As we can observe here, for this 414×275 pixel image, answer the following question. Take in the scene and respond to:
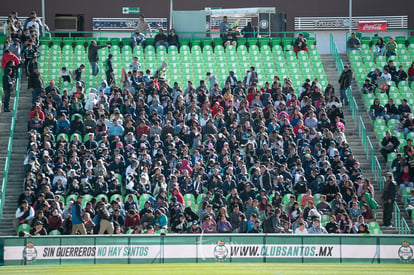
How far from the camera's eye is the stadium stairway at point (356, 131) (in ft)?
99.9

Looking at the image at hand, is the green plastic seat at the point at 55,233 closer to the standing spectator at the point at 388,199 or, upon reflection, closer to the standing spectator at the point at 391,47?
the standing spectator at the point at 388,199

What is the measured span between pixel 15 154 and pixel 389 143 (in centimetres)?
1207

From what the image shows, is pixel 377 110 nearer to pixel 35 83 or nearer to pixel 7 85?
pixel 35 83

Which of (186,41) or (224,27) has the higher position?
(224,27)

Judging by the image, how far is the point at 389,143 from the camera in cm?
3083

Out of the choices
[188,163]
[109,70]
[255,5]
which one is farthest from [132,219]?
[255,5]

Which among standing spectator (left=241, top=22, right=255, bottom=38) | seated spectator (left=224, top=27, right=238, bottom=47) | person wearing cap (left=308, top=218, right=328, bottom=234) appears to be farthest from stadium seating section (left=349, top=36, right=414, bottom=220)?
person wearing cap (left=308, top=218, right=328, bottom=234)

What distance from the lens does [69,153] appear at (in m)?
→ 28.2

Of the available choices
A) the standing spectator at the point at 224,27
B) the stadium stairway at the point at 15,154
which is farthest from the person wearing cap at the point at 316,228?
the standing spectator at the point at 224,27

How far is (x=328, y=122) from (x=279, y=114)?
1.61m

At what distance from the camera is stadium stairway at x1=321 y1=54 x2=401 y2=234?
30.5 metres

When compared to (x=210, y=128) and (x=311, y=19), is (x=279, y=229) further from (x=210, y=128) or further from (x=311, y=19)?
(x=311, y=19)

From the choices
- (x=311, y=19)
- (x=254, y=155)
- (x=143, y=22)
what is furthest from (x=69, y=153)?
(x=311, y=19)

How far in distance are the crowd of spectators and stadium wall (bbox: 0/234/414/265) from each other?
1179 millimetres
